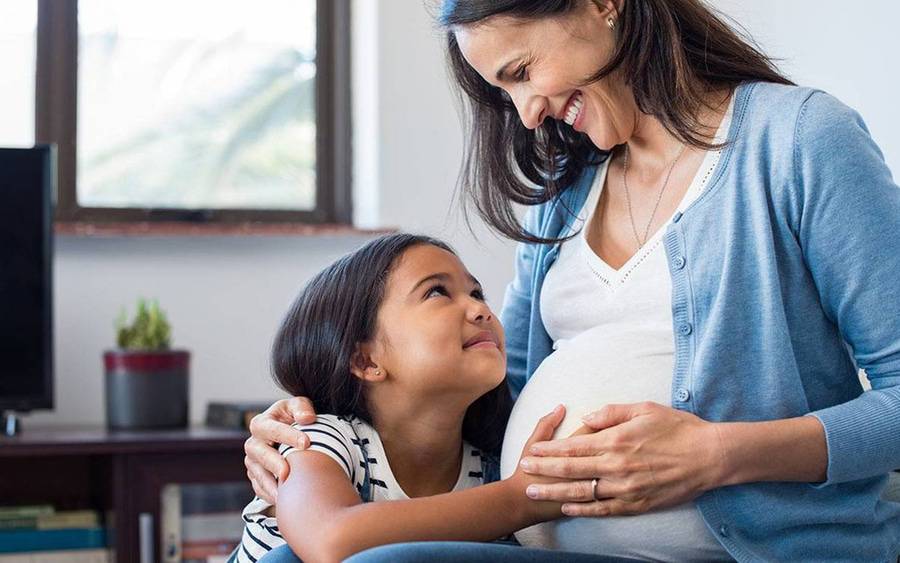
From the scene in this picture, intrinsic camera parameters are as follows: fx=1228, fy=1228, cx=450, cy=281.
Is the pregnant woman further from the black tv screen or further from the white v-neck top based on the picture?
the black tv screen

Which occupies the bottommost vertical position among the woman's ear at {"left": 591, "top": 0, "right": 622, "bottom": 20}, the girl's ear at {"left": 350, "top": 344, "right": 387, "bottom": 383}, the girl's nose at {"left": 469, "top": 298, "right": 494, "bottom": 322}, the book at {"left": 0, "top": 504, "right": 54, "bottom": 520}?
the book at {"left": 0, "top": 504, "right": 54, "bottom": 520}

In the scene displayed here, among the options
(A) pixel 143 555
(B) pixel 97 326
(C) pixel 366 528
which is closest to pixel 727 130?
(C) pixel 366 528

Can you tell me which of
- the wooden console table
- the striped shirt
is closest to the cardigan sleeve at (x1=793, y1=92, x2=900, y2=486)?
the striped shirt

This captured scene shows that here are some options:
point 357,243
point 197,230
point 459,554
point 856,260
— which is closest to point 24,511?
point 197,230

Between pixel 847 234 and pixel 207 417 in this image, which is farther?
pixel 207 417

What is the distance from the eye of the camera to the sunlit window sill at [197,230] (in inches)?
109

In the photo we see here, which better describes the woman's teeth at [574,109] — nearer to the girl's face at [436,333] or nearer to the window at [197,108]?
the girl's face at [436,333]

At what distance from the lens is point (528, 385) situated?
140 cm

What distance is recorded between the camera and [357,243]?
2.99m

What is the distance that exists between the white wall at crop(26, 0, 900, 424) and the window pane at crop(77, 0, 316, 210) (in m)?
0.16

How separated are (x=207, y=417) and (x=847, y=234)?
71.0 inches

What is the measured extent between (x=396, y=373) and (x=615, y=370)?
0.92ft

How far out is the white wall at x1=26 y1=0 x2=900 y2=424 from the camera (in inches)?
109

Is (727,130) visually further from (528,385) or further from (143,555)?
(143,555)
